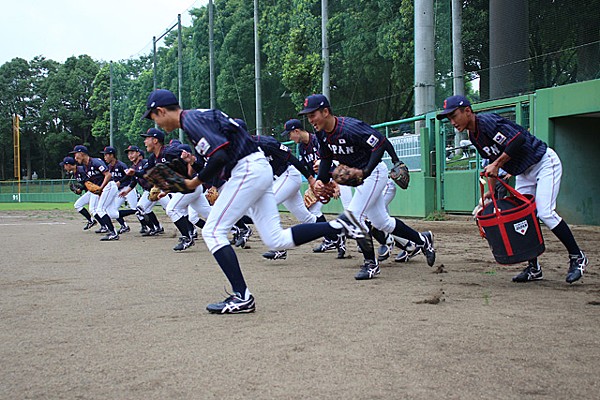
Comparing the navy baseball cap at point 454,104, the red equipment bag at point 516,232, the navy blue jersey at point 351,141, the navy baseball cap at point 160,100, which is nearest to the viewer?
the navy baseball cap at point 160,100

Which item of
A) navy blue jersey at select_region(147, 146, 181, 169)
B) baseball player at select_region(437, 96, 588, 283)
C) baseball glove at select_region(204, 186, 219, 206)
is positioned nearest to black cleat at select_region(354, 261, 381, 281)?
baseball player at select_region(437, 96, 588, 283)

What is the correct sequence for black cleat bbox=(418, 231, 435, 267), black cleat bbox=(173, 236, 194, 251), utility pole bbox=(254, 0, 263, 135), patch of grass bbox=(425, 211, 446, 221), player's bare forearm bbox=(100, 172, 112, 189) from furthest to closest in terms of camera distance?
1. utility pole bbox=(254, 0, 263, 135)
2. patch of grass bbox=(425, 211, 446, 221)
3. player's bare forearm bbox=(100, 172, 112, 189)
4. black cleat bbox=(173, 236, 194, 251)
5. black cleat bbox=(418, 231, 435, 267)

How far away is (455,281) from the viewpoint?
6.77 metres

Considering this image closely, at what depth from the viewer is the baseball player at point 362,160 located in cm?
686

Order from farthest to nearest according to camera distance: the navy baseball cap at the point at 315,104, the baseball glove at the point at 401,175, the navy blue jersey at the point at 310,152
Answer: the navy blue jersey at the point at 310,152, the baseball glove at the point at 401,175, the navy baseball cap at the point at 315,104

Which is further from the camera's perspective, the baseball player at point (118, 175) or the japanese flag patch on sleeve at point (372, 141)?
the baseball player at point (118, 175)

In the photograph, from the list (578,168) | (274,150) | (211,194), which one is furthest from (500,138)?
(578,168)

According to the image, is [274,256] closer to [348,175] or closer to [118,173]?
[348,175]

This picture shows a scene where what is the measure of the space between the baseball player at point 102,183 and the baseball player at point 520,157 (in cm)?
922

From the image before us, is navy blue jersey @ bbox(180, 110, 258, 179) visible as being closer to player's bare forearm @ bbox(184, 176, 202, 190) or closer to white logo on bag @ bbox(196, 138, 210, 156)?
white logo on bag @ bbox(196, 138, 210, 156)

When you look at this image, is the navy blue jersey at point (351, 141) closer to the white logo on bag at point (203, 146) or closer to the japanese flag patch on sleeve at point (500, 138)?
the japanese flag patch on sleeve at point (500, 138)

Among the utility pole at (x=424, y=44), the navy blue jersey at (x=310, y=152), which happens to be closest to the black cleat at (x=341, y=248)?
the navy blue jersey at (x=310, y=152)

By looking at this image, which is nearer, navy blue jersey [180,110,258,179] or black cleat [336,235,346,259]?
navy blue jersey [180,110,258,179]

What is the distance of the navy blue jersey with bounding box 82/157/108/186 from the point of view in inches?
571
